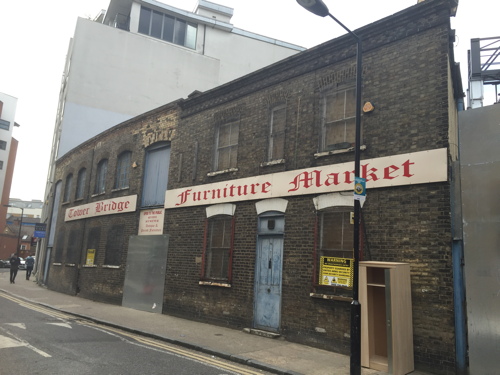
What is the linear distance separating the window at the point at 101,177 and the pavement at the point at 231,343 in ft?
21.3

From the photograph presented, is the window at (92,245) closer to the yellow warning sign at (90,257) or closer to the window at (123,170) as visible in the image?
the yellow warning sign at (90,257)

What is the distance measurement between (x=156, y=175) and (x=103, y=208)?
13.5 feet

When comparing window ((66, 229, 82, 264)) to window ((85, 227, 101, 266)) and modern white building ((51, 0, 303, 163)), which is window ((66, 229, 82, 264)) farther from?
modern white building ((51, 0, 303, 163))

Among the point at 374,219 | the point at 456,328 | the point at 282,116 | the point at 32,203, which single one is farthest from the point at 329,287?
the point at 32,203

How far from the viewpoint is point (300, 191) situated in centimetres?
992

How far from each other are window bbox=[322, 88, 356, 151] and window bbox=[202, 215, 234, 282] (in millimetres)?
3700

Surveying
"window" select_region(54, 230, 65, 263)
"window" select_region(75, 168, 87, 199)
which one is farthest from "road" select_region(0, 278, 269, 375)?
"window" select_region(54, 230, 65, 263)

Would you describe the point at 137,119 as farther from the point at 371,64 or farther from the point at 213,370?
the point at 213,370

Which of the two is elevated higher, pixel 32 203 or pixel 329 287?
pixel 32 203

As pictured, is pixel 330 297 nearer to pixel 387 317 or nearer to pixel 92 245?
pixel 387 317

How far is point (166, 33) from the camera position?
30.1 metres

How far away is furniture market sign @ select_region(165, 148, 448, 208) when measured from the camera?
25.8 feet

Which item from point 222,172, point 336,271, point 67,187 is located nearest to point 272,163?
point 222,172

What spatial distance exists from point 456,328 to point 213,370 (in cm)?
432
